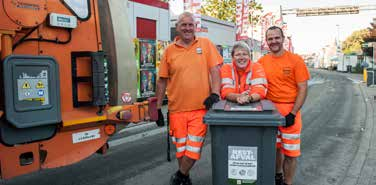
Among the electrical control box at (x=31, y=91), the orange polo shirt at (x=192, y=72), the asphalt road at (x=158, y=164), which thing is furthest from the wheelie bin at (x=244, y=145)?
the asphalt road at (x=158, y=164)

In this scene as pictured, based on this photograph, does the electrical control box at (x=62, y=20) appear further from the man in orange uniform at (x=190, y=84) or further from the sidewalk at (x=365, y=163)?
the sidewalk at (x=365, y=163)

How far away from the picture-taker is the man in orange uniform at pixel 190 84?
3539mm

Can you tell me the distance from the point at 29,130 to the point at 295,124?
239cm

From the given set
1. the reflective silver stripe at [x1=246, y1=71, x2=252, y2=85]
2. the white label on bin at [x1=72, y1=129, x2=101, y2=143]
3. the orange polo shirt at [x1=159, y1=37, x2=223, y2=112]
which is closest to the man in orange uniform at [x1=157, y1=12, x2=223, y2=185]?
the orange polo shirt at [x1=159, y1=37, x2=223, y2=112]

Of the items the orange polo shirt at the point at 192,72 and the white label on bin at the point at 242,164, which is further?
the orange polo shirt at the point at 192,72

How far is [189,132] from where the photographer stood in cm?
355

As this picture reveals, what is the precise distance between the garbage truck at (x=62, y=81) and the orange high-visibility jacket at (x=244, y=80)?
85 cm

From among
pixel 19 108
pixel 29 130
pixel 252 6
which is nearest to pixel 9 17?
pixel 19 108

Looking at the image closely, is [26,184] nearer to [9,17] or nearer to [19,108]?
[19,108]

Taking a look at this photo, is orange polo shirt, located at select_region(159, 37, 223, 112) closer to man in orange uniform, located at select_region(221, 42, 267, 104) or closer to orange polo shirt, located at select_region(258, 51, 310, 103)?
man in orange uniform, located at select_region(221, 42, 267, 104)

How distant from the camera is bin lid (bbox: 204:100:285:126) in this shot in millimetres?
2834

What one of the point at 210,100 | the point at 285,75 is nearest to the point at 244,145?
the point at 210,100

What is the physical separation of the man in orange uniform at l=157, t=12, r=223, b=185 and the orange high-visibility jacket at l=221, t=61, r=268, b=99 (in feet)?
0.31

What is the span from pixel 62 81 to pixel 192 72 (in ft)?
3.94
